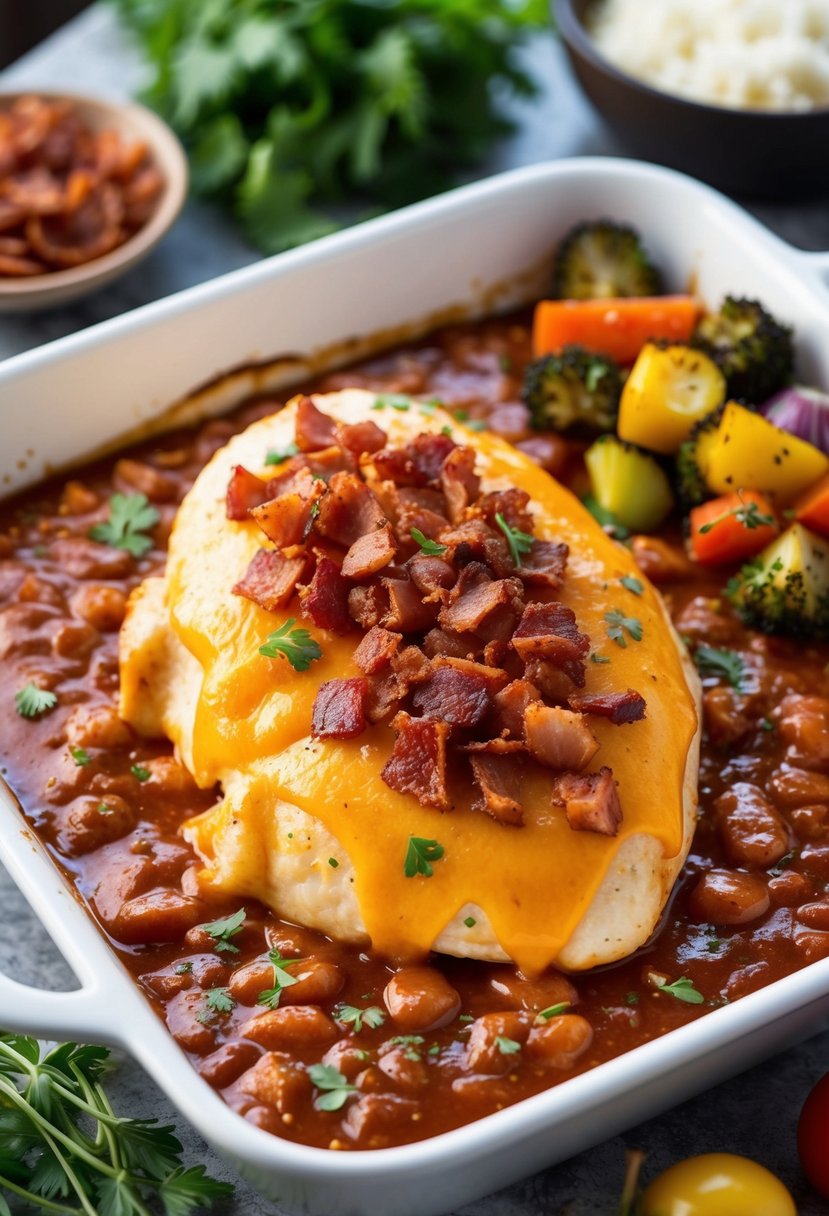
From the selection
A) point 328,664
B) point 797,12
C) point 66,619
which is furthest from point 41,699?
point 797,12

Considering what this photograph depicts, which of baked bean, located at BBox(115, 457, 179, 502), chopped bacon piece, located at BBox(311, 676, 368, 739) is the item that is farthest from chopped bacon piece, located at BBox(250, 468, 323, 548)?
baked bean, located at BBox(115, 457, 179, 502)

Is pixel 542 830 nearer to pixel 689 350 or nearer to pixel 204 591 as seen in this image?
pixel 204 591

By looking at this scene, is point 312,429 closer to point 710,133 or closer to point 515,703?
point 515,703

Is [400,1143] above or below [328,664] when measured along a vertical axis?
below

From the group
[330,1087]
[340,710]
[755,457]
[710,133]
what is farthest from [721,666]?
[710,133]

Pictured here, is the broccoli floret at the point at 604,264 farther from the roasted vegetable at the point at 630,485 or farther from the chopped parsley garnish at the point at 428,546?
the chopped parsley garnish at the point at 428,546

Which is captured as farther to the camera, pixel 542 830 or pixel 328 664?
pixel 328 664

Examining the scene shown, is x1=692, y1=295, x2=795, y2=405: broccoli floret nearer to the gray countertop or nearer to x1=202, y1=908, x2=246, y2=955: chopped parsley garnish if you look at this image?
the gray countertop

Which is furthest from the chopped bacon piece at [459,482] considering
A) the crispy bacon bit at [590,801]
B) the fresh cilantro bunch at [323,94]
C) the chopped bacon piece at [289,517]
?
the fresh cilantro bunch at [323,94]
